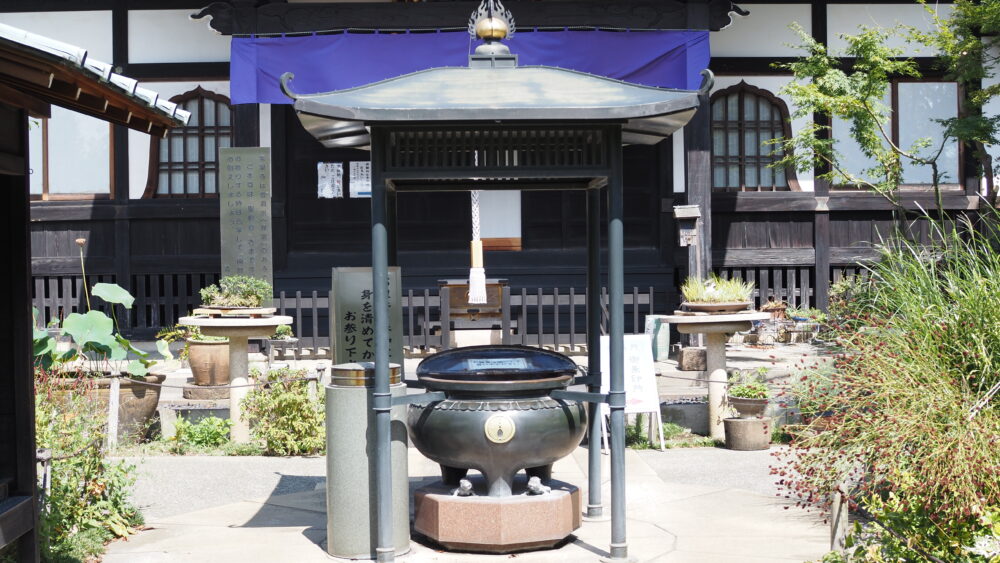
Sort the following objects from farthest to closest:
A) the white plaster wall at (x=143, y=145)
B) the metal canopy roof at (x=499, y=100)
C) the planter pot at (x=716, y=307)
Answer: the white plaster wall at (x=143, y=145), the planter pot at (x=716, y=307), the metal canopy roof at (x=499, y=100)

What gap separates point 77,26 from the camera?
17016mm

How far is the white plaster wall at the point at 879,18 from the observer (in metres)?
17.1

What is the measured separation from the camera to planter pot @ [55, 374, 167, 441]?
10477mm

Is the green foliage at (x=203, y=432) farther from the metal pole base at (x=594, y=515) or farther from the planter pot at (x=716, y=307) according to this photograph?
the planter pot at (x=716, y=307)

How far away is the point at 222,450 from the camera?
10.7 metres

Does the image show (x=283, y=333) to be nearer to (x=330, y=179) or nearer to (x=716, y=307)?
(x=330, y=179)

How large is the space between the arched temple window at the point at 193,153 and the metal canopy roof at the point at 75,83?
456 inches

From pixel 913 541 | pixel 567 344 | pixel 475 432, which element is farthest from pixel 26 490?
pixel 567 344

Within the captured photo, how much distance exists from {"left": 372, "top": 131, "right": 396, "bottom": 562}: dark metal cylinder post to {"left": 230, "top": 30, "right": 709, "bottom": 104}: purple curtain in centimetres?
867

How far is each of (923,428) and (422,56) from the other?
10942 mm

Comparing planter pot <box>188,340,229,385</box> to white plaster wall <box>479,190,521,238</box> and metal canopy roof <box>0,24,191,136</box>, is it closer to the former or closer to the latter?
white plaster wall <box>479,190,521,238</box>

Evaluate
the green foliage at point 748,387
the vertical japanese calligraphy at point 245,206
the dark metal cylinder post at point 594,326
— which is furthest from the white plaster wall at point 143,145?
the dark metal cylinder post at point 594,326

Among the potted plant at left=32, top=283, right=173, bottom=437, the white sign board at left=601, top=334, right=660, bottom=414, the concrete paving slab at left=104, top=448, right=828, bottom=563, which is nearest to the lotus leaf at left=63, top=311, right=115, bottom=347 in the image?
the potted plant at left=32, top=283, right=173, bottom=437

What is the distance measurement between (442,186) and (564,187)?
3.11ft
